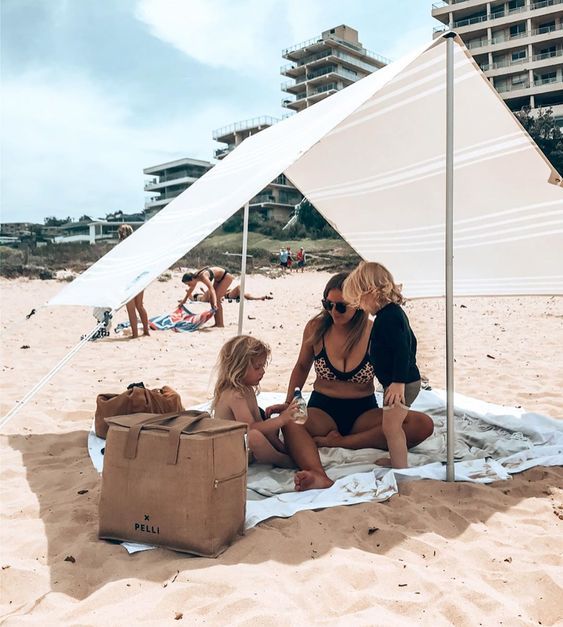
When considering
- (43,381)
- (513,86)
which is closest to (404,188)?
(43,381)

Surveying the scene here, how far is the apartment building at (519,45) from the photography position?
45.6m

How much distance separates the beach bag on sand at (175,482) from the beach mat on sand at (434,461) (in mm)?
162

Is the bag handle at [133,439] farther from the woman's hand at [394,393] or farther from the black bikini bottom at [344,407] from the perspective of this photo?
the black bikini bottom at [344,407]

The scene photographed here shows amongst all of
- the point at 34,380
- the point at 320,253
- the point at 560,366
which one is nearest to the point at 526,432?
the point at 560,366

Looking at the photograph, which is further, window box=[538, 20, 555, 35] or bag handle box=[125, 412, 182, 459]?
window box=[538, 20, 555, 35]

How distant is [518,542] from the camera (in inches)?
99.9

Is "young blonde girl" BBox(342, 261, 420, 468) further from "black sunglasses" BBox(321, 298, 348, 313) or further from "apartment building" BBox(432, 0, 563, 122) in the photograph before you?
"apartment building" BBox(432, 0, 563, 122)

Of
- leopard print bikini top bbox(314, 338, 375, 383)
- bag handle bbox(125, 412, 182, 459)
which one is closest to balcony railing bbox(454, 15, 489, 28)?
leopard print bikini top bbox(314, 338, 375, 383)

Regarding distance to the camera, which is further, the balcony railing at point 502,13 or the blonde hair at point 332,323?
the balcony railing at point 502,13

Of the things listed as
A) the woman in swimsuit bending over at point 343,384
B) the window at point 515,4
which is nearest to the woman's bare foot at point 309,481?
the woman in swimsuit bending over at point 343,384

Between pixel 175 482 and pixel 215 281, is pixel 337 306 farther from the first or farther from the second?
pixel 215 281

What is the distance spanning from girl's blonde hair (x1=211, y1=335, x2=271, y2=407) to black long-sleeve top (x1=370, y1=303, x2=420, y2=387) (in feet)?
1.84

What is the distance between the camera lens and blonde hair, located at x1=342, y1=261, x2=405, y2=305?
3.09 meters

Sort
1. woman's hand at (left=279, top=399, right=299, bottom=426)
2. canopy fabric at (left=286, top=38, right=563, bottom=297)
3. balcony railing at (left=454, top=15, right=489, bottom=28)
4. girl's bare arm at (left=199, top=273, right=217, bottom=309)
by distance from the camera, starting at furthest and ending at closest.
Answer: balcony railing at (left=454, top=15, right=489, bottom=28), girl's bare arm at (left=199, top=273, right=217, bottom=309), canopy fabric at (left=286, top=38, right=563, bottom=297), woman's hand at (left=279, top=399, right=299, bottom=426)
